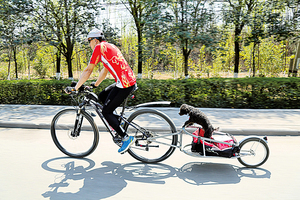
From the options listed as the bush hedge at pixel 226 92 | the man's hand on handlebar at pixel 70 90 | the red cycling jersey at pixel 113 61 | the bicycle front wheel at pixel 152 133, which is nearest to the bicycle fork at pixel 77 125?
the man's hand on handlebar at pixel 70 90

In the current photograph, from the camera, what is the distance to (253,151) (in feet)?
13.0

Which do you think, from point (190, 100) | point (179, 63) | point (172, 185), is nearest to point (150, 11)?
point (190, 100)

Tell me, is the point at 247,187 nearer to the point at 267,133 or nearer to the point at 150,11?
the point at 267,133

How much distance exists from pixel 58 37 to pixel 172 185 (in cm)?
1138

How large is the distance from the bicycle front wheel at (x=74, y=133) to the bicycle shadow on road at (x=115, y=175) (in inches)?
8.0

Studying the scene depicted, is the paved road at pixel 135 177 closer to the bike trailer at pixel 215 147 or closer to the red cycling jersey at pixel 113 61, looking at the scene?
the bike trailer at pixel 215 147

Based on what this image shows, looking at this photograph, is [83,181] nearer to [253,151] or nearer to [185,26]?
[253,151]

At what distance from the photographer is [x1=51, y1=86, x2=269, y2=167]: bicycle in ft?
13.1

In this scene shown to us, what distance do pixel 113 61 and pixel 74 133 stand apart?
4.74 feet

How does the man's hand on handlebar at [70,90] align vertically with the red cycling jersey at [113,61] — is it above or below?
below

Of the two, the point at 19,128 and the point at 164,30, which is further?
the point at 164,30

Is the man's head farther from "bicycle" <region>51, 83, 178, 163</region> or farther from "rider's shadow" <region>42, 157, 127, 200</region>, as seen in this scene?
"rider's shadow" <region>42, 157, 127, 200</region>

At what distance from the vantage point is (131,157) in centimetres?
450

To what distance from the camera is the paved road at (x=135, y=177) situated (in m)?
3.20
